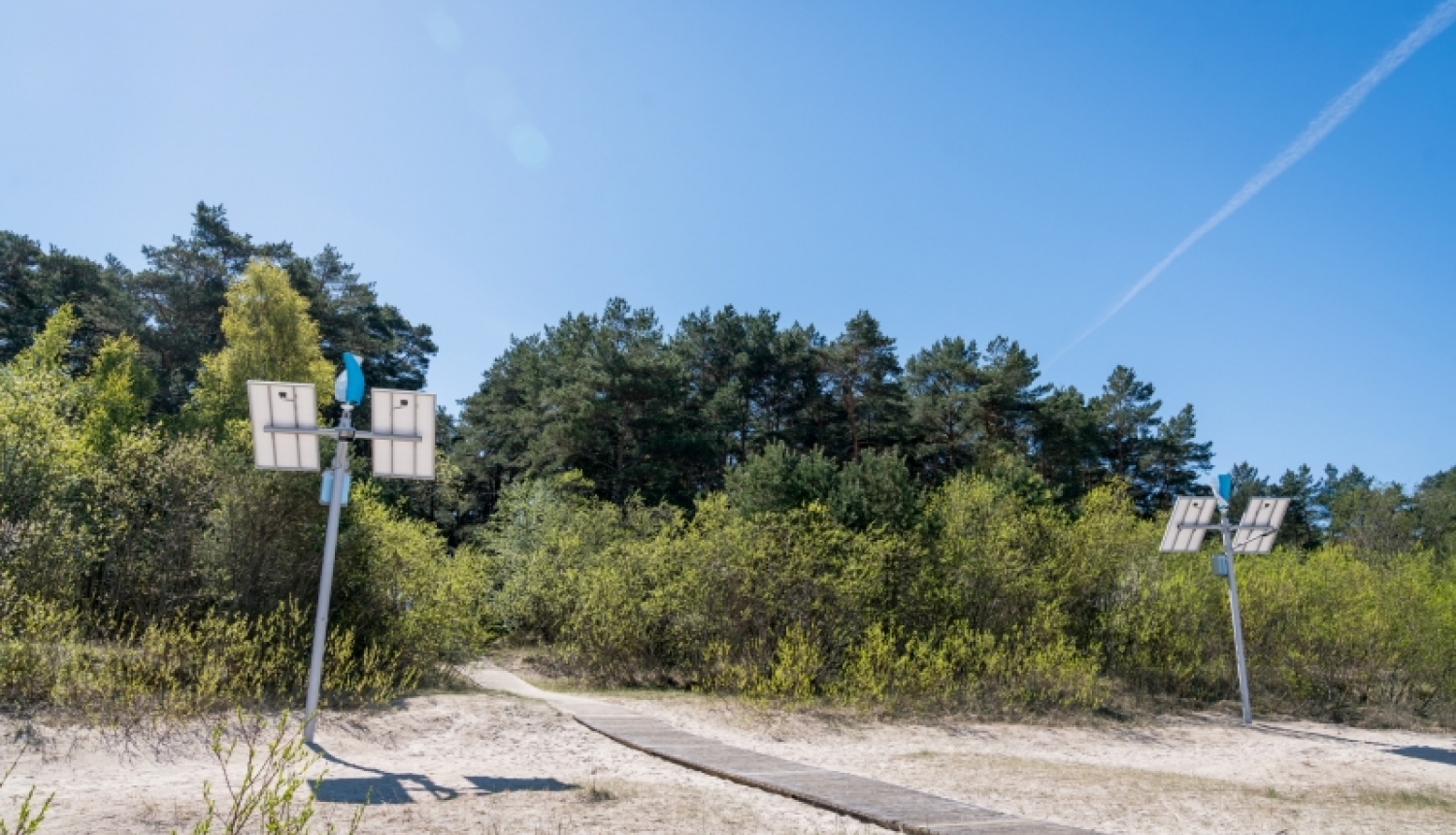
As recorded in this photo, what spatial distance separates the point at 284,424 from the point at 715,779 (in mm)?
6164

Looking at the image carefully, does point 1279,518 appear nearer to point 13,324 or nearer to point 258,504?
point 258,504

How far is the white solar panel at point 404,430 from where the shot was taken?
980 cm

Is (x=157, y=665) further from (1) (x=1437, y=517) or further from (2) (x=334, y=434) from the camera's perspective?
(1) (x=1437, y=517)

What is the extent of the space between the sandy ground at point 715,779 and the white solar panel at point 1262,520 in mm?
4132

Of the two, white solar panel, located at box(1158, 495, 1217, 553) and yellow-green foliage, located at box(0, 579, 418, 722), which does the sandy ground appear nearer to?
yellow-green foliage, located at box(0, 579, 418, 722)

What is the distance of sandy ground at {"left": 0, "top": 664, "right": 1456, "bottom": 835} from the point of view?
6.33 meters

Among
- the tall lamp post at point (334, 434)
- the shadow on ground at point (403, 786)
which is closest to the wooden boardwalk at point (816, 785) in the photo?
the shadow on ground at point (403, 786)

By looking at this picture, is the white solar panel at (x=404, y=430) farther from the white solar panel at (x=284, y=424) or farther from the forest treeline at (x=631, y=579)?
the forest treeline at (x=631, y=579)

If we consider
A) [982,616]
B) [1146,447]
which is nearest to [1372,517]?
[1146,447]

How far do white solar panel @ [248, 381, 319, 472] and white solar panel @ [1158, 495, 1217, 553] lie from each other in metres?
14.7

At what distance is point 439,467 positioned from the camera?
97.1 ft

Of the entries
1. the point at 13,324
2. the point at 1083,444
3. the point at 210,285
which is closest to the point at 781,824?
the point at 1083,444

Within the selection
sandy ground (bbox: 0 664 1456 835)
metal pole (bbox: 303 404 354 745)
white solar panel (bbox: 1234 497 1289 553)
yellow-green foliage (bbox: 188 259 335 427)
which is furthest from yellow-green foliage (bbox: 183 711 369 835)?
yellow-green foliage (bbox: 188 259 335 427)

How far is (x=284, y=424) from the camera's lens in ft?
31.4
